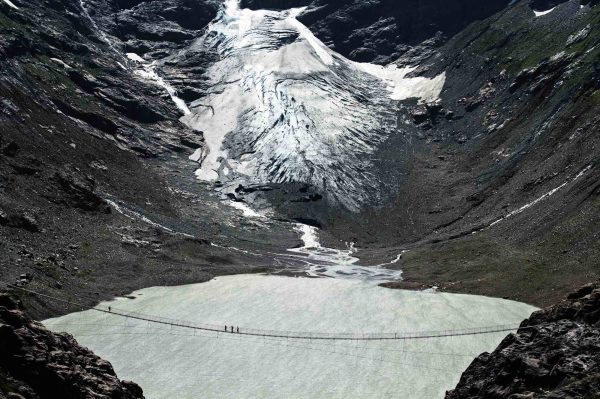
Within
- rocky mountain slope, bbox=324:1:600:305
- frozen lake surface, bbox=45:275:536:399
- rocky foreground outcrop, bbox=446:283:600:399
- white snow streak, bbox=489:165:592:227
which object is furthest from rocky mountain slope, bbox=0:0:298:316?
rocky foreground outcrop, bbox=446:283:600:399

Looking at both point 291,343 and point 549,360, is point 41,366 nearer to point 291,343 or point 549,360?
point 549,360

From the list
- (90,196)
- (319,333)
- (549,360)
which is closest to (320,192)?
(90,196)

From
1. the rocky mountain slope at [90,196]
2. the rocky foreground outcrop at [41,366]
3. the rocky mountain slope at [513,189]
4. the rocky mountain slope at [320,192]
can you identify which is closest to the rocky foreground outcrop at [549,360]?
the rocky foreground outcrop at [41,366]

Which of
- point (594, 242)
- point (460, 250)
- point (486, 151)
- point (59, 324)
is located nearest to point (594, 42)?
point (486, 151)

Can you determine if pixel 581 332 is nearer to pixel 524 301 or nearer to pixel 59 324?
pixel 524 301

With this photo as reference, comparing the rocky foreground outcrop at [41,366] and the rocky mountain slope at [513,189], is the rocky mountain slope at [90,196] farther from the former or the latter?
the rocky foreground outcrop at [41,366]
